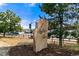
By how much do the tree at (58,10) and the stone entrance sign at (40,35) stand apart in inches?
5.6

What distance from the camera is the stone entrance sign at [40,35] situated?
4.01 metres

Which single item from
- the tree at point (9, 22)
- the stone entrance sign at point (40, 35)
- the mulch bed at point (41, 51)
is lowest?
the mulch bed at point (41, 51)

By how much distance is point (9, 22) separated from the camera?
4051 millimetres

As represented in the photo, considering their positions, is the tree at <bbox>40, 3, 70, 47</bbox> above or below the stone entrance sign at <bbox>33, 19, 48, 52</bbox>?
above

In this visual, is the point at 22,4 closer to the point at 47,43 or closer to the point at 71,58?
the point at 47,43

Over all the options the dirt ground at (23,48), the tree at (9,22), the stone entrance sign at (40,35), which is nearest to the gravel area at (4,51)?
the dirt ground at (23,48)

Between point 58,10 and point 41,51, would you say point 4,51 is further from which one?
point 58,10

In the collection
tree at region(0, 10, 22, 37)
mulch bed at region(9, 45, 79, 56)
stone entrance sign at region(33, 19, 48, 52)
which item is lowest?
mulch bed at region(9, 45, 79, 56)

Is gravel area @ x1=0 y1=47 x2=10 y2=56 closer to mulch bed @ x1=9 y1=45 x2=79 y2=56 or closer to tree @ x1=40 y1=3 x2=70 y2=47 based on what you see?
mulch bed @ x1=9 y1=45 x2=79 y2=56

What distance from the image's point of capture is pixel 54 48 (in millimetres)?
4074

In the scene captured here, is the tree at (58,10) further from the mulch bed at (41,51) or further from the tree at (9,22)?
the tree at (9,22)

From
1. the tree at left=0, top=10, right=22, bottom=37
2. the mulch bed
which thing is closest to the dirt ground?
the mulch bed

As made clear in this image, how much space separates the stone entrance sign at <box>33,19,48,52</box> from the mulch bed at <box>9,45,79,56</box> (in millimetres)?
54

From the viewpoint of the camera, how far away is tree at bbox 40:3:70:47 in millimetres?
4035
